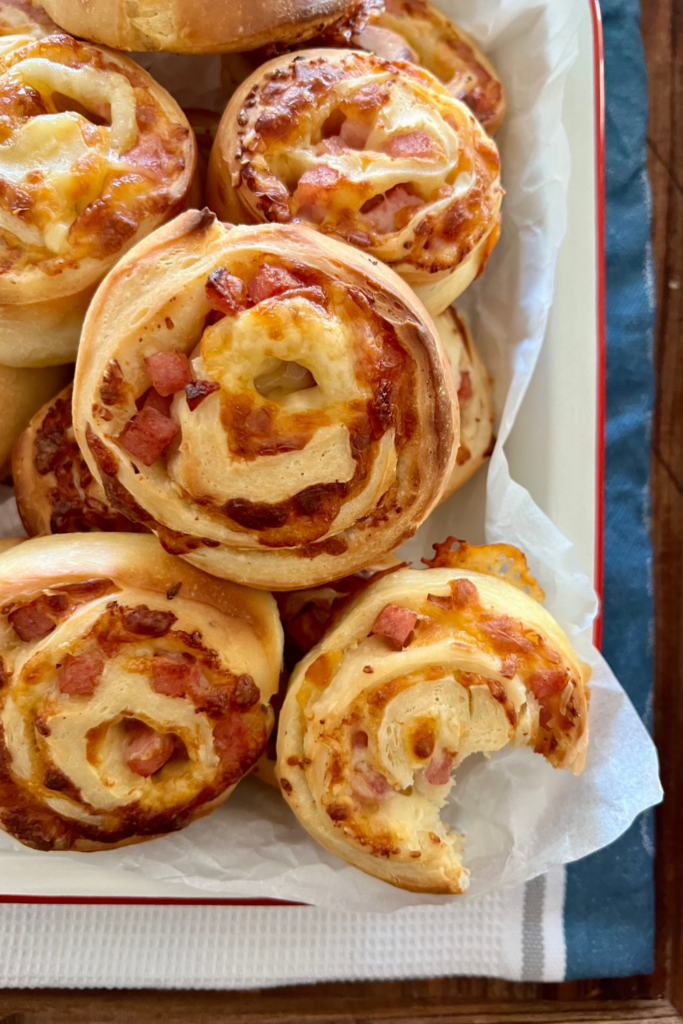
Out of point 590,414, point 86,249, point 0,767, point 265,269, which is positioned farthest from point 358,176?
point 0,767

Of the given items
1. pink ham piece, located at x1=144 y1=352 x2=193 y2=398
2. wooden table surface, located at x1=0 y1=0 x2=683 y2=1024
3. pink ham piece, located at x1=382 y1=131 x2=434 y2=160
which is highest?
pink ham piece, located at x1=382 y1=131 x2=434 y2=160

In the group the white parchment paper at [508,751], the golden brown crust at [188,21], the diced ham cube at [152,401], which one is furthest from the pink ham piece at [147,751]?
the golden brown crust at [188,21]

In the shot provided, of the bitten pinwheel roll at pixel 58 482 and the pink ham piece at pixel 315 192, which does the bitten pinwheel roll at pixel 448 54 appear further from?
the bitten pinwheel roll at pixel 58 482

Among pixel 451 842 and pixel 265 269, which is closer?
pixel 265 269

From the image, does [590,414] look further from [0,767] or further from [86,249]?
[0,767]

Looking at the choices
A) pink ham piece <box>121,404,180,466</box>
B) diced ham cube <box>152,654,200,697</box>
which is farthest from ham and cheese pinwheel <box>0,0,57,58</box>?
diced ham cube <box>152,654,200,697</box>

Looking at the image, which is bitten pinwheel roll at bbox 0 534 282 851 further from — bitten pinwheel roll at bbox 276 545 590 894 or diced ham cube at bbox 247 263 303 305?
diced ham cube at bbox 247 263 303 305
